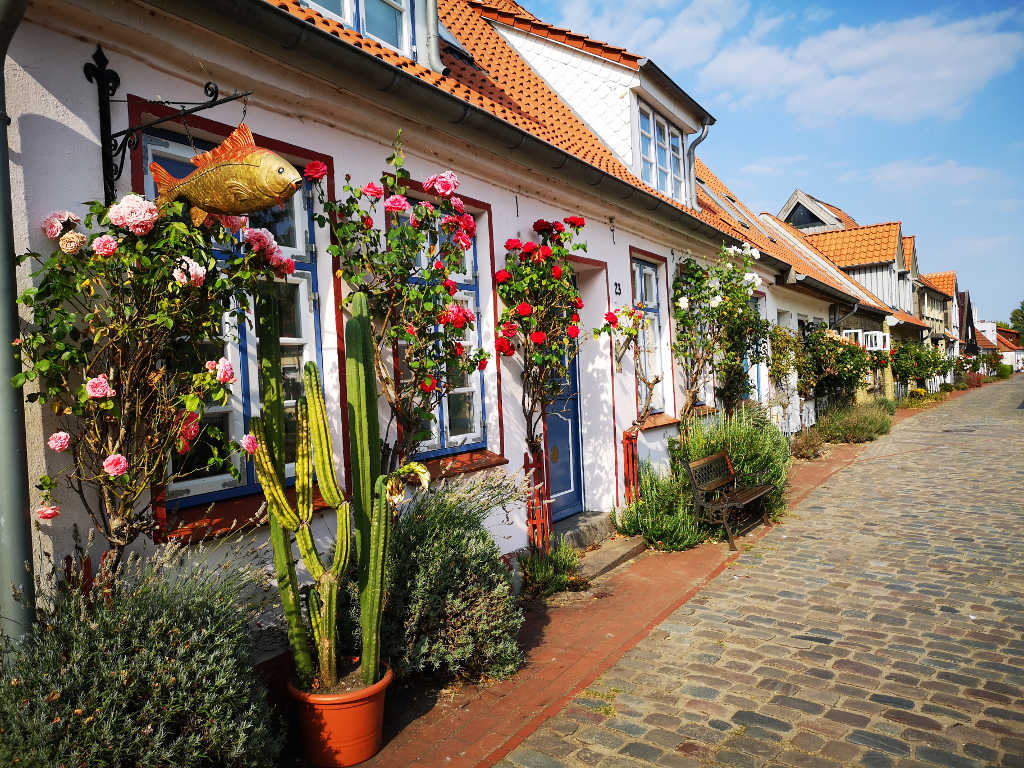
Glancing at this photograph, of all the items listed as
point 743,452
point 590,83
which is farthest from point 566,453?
point 590,83

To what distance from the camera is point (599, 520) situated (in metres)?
7.36

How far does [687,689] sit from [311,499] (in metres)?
2.41

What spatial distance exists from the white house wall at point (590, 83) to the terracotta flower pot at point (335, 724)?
778 centimetres

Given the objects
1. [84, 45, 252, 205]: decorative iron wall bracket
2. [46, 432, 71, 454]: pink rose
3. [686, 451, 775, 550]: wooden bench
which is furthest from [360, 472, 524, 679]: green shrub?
[686, 451, 775, 550]: wooden bench

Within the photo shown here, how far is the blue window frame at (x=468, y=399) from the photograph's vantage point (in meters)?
5.52

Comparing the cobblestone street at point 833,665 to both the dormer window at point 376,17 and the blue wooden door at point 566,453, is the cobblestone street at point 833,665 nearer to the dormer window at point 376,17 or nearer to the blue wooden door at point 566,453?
the blue wooden door at point 566,453

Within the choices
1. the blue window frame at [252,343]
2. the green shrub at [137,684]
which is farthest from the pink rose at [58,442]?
the blue window frame at [252,343]

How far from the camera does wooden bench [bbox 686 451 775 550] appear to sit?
7145mm

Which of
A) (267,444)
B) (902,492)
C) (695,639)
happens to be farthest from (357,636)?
(902,492)

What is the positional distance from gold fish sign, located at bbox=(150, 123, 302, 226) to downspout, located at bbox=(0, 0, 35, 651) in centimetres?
58

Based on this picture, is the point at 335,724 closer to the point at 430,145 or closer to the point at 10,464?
the point at 10,464

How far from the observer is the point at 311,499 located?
3287mm

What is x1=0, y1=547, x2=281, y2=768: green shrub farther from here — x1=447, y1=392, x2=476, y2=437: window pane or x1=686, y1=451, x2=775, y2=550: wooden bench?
x1=686, y1=451, x2=775, y2=550: wooden bench

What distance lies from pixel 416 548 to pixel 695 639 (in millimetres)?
2101
